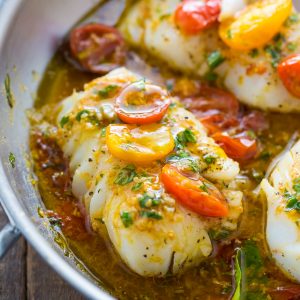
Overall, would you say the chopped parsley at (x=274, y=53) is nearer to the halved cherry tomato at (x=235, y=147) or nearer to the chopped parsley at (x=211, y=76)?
the chopped parsley at (x=211, y=76)

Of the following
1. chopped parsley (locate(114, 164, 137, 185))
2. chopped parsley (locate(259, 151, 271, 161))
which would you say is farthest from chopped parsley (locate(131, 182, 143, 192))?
chopped parsley (locate(259, 151, 271, 161))

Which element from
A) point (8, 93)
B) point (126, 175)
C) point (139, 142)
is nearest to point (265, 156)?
point (139, 142)

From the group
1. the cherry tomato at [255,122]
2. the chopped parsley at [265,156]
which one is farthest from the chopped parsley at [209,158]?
the cherry tomato at [255,122]

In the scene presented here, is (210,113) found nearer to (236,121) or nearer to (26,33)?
(236,121)

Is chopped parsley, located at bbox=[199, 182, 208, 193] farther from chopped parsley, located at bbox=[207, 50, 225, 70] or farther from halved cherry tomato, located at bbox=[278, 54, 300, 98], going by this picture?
chopped parsley, located at bbox=[207, 50, 225, 70]

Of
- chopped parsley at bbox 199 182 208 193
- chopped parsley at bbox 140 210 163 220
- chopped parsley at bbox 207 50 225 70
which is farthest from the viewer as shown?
chopped parsley at bbox 207 50 225 70

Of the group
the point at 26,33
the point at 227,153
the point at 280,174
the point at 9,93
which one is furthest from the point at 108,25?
the point at 280,174

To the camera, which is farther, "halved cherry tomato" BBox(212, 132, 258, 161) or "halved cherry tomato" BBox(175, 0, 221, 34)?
"halved cherry tomato" BBox(175, 0, 221, 34)
